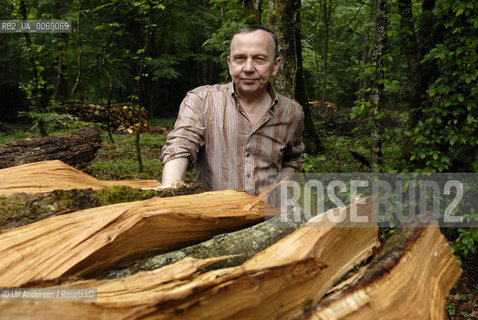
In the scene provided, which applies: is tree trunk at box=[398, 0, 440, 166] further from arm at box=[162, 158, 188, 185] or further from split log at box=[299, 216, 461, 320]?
arm at box=[162, 158, 188, 185]

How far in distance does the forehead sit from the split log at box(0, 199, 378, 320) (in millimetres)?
1293

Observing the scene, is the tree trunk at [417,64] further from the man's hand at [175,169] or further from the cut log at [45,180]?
the cut log at [45,180]

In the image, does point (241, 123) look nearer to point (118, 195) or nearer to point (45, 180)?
point (118, 195)

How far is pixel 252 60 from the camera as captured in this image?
2.00 metres

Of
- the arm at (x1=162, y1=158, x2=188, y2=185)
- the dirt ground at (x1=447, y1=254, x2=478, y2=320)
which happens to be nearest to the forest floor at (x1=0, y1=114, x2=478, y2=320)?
the dirt ground at (x1=447, y1=254, x2=478, y2=320)

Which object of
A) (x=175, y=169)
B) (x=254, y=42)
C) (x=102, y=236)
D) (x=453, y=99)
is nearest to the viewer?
(x=102, y=236)

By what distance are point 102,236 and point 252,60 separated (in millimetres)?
1441

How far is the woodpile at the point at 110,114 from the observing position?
524 inches

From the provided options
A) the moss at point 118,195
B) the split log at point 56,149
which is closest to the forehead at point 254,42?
the moss at point 118,195

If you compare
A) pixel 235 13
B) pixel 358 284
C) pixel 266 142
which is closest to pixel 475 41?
pixel 266 142

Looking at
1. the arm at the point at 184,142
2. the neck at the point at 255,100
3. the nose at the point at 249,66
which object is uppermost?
the nose at the point at 249,66

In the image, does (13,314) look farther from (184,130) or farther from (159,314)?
(184,130)


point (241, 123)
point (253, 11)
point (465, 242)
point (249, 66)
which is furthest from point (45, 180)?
point (253, 11)

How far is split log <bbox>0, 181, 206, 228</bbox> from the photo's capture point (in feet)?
3.62
